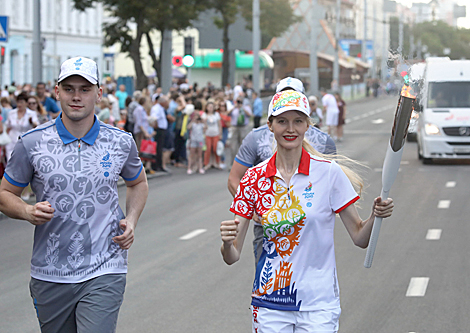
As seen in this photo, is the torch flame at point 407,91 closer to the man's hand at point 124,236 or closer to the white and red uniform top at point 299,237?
the white and red uniform top at point 299,237

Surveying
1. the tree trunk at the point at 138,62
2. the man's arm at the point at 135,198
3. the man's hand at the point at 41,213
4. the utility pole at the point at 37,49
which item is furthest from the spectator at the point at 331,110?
the man's hand at the point at 41,213

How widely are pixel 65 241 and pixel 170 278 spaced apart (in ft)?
14.3

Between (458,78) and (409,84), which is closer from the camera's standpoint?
(409,84)

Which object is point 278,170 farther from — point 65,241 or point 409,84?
point 65,241

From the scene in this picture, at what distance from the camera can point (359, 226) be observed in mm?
4031

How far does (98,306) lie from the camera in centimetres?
408

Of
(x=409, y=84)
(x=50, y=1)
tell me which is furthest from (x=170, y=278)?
(x=50, y=1)

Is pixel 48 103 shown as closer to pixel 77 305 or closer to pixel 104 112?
pixel 104 112

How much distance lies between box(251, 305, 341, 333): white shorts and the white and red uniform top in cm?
3

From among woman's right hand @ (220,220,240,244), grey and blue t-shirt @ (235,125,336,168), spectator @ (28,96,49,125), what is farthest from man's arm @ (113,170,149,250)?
spectator @ (28,96,49,125)

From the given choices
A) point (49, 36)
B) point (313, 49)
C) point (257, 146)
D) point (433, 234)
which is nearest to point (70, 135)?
point (257, 146)

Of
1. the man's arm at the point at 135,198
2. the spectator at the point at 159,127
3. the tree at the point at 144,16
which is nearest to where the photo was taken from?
the man's arm at the point at 135,198

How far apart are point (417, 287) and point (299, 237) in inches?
170

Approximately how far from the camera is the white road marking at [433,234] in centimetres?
1079
